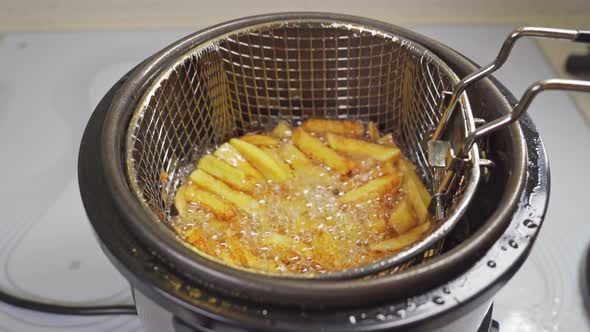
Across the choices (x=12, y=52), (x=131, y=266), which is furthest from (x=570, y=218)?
(x=12, y=52)

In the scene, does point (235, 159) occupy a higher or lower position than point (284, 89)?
lower

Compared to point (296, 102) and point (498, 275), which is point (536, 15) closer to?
point (296, 102)

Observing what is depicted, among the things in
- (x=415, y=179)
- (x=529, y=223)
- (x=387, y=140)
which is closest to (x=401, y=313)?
(x=529, y=223)

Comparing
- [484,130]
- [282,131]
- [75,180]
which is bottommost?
[75,180]

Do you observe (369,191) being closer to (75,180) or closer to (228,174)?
(228,174)

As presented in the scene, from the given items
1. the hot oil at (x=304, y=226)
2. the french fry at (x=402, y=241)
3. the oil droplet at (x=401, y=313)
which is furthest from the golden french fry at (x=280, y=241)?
the oil droplet at (x=401, y=313)

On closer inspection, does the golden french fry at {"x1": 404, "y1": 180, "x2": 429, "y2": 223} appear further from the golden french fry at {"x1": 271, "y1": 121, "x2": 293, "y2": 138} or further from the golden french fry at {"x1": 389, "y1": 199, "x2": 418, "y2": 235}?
the golden french fry at {"x1": 271, "y1": 121, "x2": 293, "y2": 138}
